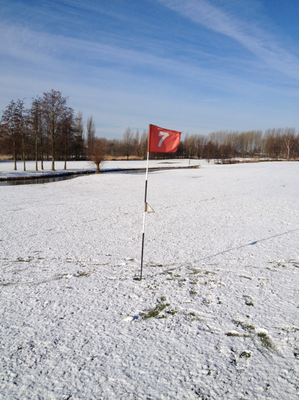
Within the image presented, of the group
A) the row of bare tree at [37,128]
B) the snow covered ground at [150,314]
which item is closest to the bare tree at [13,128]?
the row of bare tree at [37,128]

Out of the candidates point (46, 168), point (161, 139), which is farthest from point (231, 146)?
point (161, 139)

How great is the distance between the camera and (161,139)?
18.0 ft

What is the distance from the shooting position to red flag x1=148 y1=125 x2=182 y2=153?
5.32 metres

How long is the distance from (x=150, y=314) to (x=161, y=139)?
11.3ft

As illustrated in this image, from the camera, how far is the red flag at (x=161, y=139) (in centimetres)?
532

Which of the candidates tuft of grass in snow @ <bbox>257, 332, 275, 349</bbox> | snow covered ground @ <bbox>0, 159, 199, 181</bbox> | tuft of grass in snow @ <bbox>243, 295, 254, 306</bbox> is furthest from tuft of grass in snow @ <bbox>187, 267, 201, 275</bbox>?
snow covered ground @ <bbox>0, 159, 199, 181</bbox>

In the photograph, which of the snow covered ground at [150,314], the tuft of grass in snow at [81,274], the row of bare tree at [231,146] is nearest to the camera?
the snow covered ground at [150,314]

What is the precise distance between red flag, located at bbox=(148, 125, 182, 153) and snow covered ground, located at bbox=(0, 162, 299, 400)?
109 inches

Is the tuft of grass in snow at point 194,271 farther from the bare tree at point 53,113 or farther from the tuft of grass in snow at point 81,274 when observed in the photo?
the bare tree at point 53,113

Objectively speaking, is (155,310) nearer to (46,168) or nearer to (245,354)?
(245,354)

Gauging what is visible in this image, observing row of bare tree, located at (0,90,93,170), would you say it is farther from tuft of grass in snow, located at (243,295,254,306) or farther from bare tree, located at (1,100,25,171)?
tuft of grass in snow, located at (243,295,254,306)

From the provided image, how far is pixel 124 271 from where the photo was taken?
19.0ft

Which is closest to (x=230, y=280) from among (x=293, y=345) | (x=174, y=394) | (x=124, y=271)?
(x=293, y=345)

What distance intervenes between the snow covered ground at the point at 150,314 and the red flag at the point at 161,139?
276 centimetres
